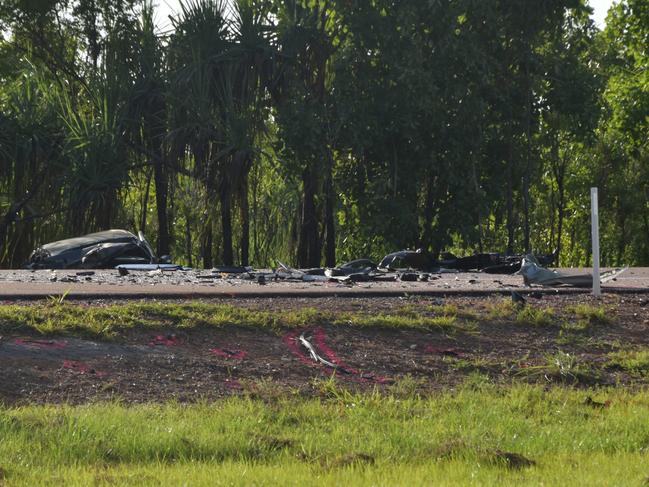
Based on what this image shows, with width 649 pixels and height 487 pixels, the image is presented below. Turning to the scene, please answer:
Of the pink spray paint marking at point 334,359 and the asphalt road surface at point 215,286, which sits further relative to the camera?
the asphalt road surface at point 215,286

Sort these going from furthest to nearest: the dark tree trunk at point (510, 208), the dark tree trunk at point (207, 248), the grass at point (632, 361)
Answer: the dark tree trunk at point (207, 248), the dark tree trunk at point (510, 208), the grass at point (632, 361)

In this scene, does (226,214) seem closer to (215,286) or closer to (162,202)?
(162,202)

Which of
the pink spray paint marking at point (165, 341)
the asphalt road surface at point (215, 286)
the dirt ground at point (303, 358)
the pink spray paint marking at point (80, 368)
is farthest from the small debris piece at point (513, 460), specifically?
the asphalt road surface at point (215, 286)

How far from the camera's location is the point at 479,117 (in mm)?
25516

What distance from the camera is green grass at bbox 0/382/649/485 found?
632 centimetres

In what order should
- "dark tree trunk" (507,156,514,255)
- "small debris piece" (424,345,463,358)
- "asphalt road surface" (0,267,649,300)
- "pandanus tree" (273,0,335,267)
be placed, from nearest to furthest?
"small debris piece" (424,345,463,358) → "asphalt road surface" (0,267,649,300) → "pandanus tree" (273,0,335,267) → "dark tree trunk" (507,156,514,255)

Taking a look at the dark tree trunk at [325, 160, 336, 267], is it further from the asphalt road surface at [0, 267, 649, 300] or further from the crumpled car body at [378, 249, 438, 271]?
the asphalt road surface at [0, 267, 649, 300]

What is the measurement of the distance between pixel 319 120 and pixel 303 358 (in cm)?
1514

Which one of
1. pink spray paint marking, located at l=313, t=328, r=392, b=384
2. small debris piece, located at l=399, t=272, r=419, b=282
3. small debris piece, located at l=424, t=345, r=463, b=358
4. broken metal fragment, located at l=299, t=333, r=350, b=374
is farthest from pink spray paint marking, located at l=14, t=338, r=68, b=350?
small debris piece, located at l=399, t=272, r=419, b=282

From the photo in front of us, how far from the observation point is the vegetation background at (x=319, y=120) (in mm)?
25188

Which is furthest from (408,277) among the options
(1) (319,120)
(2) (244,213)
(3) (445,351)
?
(2) (244,213)

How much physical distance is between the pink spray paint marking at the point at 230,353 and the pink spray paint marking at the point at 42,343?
48.8 inches

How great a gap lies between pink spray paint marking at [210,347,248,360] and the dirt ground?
2 cm

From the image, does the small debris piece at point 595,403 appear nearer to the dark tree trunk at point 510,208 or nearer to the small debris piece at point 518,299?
the small debris piece at point 518,299
